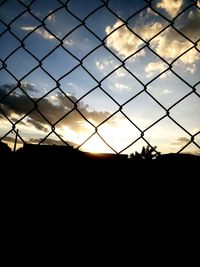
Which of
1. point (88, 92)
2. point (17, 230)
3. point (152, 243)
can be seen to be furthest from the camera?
point (88, 92)

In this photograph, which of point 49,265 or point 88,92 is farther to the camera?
point 88,92

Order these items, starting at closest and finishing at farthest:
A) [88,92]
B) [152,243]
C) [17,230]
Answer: [152,243] < [17,230] < [88,92]

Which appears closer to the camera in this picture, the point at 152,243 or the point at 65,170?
the point at 152,243

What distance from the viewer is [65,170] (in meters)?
1.21

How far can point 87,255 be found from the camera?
1.12 metres

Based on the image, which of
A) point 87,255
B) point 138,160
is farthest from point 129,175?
point 87,255

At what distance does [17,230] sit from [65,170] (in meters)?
0.32

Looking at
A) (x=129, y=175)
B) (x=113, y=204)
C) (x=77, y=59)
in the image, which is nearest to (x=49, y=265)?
(x=113, y=204)

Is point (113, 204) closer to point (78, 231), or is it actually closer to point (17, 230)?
point (78, 231)

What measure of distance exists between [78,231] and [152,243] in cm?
29

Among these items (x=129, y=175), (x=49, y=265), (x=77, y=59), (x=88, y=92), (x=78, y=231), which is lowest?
→ (x=49, y=265)

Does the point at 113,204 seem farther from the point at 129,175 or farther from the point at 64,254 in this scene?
the point at 64,254

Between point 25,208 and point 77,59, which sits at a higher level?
point 77,59

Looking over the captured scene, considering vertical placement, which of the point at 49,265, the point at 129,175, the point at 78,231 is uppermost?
the point at 129,175
